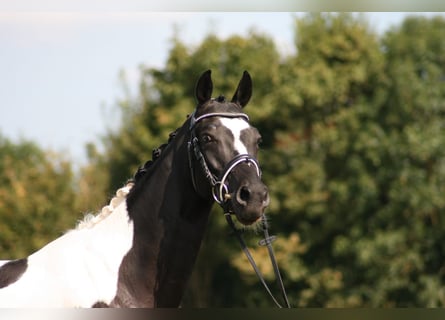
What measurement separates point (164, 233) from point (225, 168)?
0.65 m

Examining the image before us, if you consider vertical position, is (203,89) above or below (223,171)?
above

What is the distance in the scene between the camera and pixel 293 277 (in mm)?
31656

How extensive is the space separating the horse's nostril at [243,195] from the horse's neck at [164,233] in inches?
19.2

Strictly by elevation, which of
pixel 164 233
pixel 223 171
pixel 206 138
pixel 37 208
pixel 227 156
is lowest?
pixel 164 233

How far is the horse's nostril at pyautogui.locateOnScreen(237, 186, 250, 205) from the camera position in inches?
202

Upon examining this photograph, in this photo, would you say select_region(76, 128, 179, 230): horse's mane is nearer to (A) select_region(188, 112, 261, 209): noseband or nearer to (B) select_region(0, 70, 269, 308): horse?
(B) select_region(0, 70, 269, 308): horse

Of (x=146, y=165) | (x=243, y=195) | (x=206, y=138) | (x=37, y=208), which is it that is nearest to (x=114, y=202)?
(x=146, y=165)

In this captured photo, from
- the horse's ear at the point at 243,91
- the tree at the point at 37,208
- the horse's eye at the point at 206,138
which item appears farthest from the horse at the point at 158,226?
the tree at the point at 37,208

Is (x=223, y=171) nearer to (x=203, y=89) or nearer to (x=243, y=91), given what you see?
(x=203, y=89)

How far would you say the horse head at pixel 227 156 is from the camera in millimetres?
5125

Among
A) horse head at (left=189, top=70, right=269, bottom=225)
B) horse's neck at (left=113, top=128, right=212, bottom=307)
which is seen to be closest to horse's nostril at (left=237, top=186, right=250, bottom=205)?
horse head at (left=189, top=70, right=269, bottom=225)

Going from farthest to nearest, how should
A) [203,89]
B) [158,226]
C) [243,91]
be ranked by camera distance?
[243,91]
[203,89]
[158,226]

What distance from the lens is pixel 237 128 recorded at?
544cm

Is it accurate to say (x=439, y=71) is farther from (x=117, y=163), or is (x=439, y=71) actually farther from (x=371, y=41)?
(x=117, y=163)
